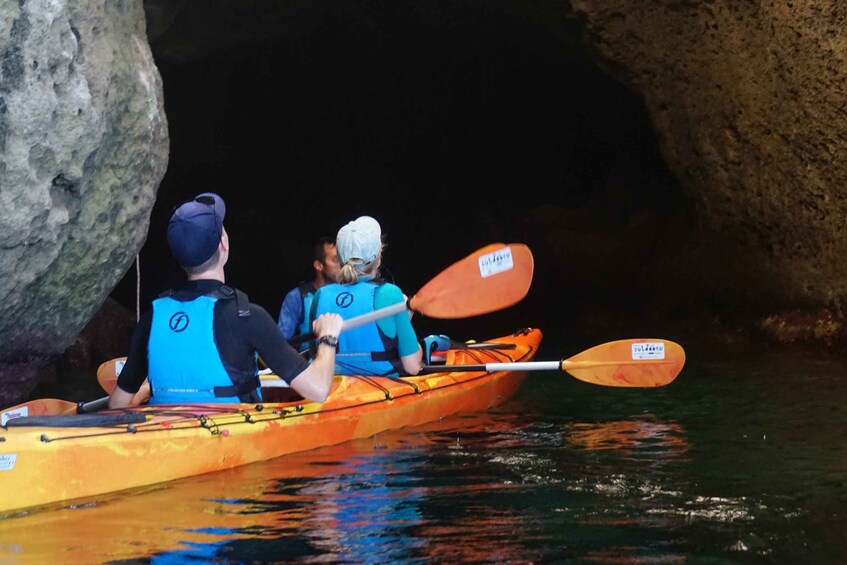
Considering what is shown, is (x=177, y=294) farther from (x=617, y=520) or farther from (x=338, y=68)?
(x=338, y=68)

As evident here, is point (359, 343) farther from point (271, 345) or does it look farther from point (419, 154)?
point (419, 154)

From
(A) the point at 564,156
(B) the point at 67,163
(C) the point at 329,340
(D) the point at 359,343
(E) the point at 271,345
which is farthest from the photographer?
(A) the point at 564,156

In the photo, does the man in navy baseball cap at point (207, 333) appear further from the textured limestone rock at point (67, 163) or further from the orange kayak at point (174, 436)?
the textured limestone rock at point (67, 163)

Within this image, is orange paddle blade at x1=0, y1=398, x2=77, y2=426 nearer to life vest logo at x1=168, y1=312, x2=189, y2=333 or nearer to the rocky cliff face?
the rocky cliff face

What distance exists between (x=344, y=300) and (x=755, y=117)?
4534mm

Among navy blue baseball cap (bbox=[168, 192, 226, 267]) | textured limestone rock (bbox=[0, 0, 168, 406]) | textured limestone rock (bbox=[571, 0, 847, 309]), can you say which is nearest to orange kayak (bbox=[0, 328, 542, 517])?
navy blue baseball cap (bbox=[168, 192, 226, 267])

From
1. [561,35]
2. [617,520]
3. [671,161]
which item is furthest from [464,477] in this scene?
[561,35]

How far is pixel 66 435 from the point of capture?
430cm

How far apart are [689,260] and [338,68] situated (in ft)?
18.3

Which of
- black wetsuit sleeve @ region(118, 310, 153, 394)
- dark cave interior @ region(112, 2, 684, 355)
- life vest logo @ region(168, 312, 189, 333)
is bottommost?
black wetsuit sleeve @ region(118, 310, 153, 394)

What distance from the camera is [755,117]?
8930 millimetres

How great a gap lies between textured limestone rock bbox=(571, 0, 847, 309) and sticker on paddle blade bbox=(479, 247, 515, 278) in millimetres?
3588

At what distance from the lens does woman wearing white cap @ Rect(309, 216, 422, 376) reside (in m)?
5.79

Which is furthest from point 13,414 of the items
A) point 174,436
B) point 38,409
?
point 174,436
